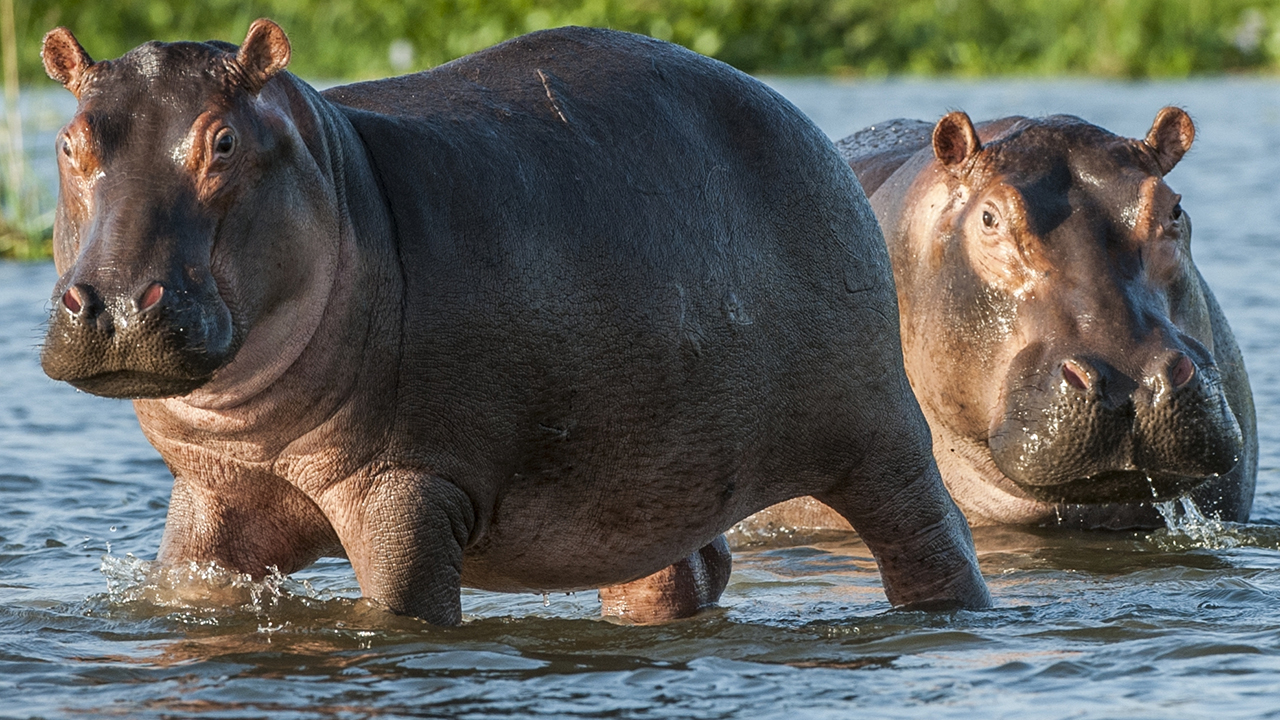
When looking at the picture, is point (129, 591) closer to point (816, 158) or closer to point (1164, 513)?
point (816, 158)

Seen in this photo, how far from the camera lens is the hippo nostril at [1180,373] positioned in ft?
17.5

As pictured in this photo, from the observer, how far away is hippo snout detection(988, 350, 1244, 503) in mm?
5328

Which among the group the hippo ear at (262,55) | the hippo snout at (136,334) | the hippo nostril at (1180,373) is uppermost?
the hippo ear at (262,55)

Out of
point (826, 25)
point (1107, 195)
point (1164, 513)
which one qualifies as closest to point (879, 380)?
point (1107, 195)

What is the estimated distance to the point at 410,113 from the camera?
442 centimetres

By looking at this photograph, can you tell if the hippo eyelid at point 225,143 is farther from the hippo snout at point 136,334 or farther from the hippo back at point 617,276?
the hippo back at point 617,276

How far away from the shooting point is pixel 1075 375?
5.44 meters

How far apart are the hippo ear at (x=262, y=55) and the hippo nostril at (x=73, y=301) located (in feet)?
1.79

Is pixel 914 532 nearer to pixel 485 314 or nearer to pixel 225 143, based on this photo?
pixel 485 314

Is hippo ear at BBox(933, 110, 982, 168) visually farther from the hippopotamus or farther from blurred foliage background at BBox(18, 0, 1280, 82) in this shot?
blurred foliage background at BBox(18, 0, 1280, 82)

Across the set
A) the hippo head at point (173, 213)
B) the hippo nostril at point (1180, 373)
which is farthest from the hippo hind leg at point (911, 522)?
the hippo head at point (173, 213)

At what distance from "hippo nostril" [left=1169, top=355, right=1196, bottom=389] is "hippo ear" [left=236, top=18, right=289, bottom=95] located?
266 cm

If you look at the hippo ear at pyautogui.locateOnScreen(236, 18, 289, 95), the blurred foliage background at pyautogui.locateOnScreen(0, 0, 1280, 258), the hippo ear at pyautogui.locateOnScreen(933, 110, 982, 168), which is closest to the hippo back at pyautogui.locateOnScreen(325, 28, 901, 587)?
the hippo ear at pyautogui.locateOnScreen(236, 18, 289, 95)

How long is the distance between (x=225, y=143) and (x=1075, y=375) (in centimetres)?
266
